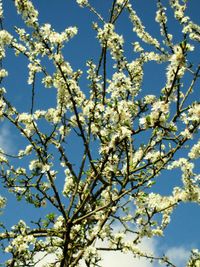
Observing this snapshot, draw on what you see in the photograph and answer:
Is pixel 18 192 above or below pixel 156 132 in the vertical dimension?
above

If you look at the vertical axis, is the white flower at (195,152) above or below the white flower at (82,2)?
below

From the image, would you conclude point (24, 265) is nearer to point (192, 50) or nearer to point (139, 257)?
point (139, 257)

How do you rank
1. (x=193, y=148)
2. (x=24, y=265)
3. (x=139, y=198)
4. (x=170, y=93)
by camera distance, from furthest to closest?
1. (x=24, y=265)
2. (x=139, y=198)
3. (x=193, y=148)
4. (x=170, y=93)

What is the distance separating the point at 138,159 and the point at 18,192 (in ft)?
9.69

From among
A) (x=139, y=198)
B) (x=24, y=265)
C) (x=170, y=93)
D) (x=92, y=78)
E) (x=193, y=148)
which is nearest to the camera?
(x=170, y=93)

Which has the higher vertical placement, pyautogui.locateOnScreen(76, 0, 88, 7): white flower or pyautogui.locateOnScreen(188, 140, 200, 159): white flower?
pyautogui.locateOnScreen(76, 0, 88, 7): white flower

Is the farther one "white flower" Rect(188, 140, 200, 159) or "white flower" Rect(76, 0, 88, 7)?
"white flower" Rect(76, 0, 88, 7)

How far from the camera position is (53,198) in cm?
929

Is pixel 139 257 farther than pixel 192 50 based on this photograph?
Yes

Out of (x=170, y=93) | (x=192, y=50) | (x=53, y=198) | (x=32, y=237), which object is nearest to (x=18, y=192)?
(x=53, y=198)

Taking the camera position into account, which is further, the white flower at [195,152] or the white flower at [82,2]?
the white flower at [82,2]

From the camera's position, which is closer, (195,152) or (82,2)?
(195,152)

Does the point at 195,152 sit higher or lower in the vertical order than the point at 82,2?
lower

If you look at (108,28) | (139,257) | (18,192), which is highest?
(108,28)
